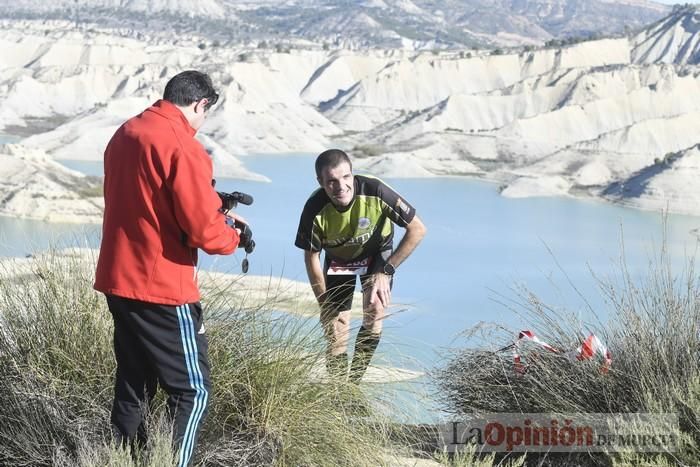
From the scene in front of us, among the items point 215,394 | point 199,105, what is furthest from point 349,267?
point 199,105

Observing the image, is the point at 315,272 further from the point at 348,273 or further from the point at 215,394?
the point at 215,394

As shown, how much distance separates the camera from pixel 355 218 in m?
4.03

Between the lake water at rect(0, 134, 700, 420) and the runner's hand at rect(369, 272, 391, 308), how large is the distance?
25.0 feet

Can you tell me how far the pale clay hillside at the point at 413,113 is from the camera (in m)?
37.9

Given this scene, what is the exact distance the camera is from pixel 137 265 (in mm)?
2809

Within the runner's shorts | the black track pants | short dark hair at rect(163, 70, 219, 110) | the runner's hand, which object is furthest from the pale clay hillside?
the black track pants

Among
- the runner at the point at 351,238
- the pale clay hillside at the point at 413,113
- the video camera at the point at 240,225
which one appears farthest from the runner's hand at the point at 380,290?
the pale clay hillside at the point at 413,113

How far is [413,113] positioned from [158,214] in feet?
180

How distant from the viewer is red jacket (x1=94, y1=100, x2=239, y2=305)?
2.77 metres

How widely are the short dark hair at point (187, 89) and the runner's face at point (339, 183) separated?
2.90 ft

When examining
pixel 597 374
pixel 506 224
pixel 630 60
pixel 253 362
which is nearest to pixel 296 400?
pixel 253 362

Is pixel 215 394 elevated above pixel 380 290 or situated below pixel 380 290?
below

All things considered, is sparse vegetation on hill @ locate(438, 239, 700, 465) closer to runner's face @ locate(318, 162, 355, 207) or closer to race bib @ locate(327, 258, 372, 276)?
race bib @ locate(327, 258, 372, 276)

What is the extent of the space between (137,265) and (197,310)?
0.70 feet
